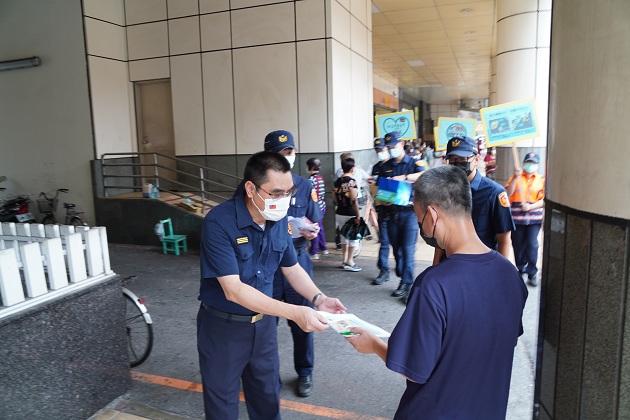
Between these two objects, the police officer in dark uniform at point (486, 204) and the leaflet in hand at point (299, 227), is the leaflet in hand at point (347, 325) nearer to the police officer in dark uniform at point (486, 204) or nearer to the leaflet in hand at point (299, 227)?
the leaflet in hand at point (299, 227)

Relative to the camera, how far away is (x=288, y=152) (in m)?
4.25

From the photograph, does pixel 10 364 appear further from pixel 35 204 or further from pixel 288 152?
pixel 35 204

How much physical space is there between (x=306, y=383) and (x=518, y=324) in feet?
7.60

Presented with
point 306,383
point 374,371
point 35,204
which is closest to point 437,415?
point 306,383

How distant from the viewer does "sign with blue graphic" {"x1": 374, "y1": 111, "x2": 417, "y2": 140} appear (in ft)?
26.2

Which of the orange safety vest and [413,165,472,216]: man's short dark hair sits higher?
[413,165,472,216]: man's short dark hair

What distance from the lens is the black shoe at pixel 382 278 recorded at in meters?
6.36

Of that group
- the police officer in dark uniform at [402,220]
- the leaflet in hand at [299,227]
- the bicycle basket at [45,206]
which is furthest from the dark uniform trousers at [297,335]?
the bicycle basket at [45,206]

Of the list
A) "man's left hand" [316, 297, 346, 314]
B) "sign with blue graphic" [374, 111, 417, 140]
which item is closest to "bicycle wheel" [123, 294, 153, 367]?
"man's left hand" [316, 297, 346, 314]

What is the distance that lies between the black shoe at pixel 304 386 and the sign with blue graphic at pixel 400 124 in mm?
5070

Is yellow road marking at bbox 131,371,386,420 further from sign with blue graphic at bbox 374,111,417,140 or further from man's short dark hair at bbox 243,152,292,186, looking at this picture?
sign with blue graphic at bbox 374,111,417,140

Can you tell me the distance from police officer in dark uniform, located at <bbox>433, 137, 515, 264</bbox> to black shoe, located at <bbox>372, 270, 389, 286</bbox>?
2.53 m

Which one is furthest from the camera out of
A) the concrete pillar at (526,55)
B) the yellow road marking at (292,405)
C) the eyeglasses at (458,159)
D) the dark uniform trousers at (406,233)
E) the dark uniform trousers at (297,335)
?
the concrete pillar at (526,55)

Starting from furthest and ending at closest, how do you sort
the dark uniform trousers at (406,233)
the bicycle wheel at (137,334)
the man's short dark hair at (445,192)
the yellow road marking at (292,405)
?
1. the dark uniform trousers at (406,233)
2. the bicycle wheel at (137,334)
3. the yellow road marking at (292,405)
4. the man's short dark hair at (445,192)
